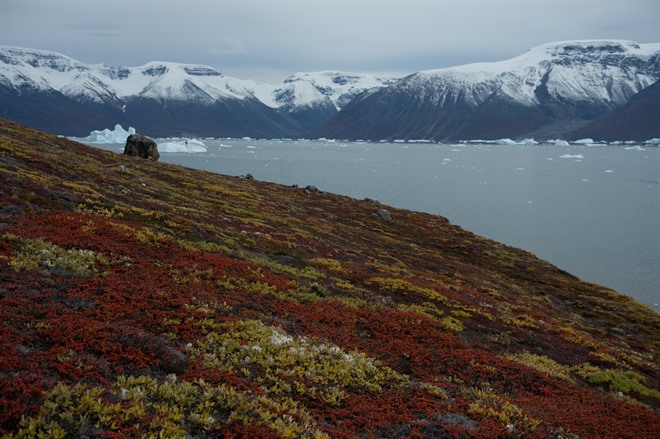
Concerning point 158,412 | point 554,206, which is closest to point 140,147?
point 158,412

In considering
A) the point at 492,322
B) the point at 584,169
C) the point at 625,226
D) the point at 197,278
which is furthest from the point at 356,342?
the point at 584,169

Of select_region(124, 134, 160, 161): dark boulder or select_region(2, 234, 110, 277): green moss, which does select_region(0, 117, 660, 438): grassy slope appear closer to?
select_region(2, 234, 110, 277): green moss

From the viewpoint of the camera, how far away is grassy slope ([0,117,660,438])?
9289 millimetres

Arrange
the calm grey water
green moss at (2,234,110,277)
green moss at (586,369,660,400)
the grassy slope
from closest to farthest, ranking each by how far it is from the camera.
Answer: the grassy slope → green moss at (2,234,110,277) → green moss at (586,369,660,400) → the calm grey water

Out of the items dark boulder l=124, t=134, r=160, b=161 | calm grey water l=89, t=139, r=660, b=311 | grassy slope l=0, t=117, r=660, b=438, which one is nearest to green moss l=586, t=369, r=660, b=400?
grassy slope l=0, t=117, r=660, b=438

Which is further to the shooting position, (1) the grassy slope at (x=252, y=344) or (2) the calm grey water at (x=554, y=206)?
(2) the calm grey water at (x=554, y=206)

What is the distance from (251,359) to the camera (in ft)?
40.0

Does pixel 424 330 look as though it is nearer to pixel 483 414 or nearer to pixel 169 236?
pixel 483 414

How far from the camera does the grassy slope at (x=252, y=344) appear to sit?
9.29m

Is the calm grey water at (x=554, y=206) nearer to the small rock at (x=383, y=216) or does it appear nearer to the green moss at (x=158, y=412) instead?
the small rock at (x=383, y=216)

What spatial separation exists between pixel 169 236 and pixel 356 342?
38.9 feet

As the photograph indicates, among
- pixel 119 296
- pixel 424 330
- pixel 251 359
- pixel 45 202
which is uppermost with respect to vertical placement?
pixel 45 202

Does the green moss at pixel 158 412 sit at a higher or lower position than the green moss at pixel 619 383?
higher

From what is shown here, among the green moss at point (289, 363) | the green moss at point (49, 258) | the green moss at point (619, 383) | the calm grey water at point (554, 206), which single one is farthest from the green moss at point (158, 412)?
the calm grey water at point (554, 206)
